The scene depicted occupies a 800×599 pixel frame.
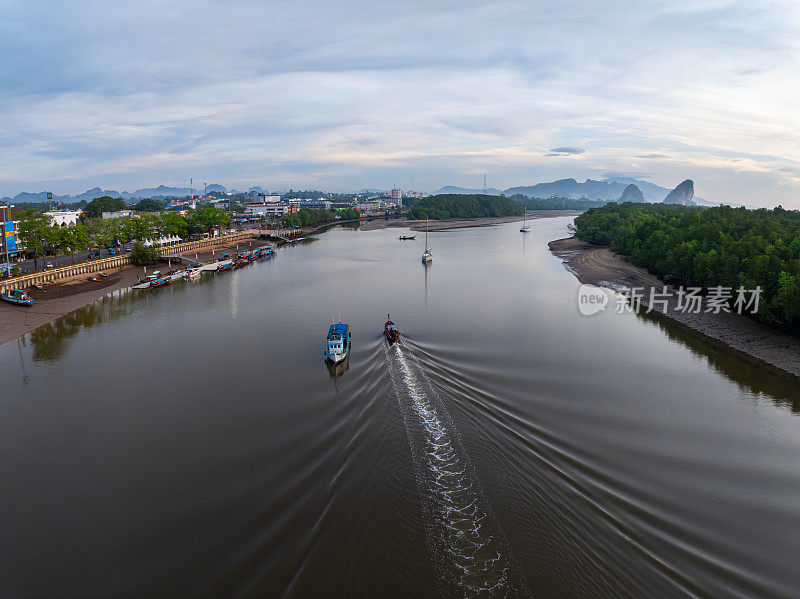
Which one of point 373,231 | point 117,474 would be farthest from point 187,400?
point 373,231

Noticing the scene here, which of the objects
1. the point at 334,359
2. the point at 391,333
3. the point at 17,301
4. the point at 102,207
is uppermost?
the point at 102,207

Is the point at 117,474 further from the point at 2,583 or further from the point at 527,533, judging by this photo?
the point at 527,533

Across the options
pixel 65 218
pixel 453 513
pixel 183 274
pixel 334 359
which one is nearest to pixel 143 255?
pixel 183 274

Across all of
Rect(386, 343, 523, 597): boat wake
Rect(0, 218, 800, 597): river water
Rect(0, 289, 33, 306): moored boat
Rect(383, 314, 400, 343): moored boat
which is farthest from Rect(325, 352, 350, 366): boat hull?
Rect(0, 289, 33, 306): moored boat

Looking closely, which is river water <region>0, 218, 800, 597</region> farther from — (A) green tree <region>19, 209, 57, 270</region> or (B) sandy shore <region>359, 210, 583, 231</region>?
(B) sandy shore <region>359, 210, 583, 231</region>

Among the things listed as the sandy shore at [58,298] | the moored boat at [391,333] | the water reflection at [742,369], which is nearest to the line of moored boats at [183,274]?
the sandy shore at [58,298]

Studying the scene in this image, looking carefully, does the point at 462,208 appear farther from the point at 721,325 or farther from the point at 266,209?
the point at 721,325

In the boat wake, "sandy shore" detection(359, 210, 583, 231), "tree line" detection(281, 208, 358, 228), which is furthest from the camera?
"sandy shore" detection(359, 210, 583, 231)
